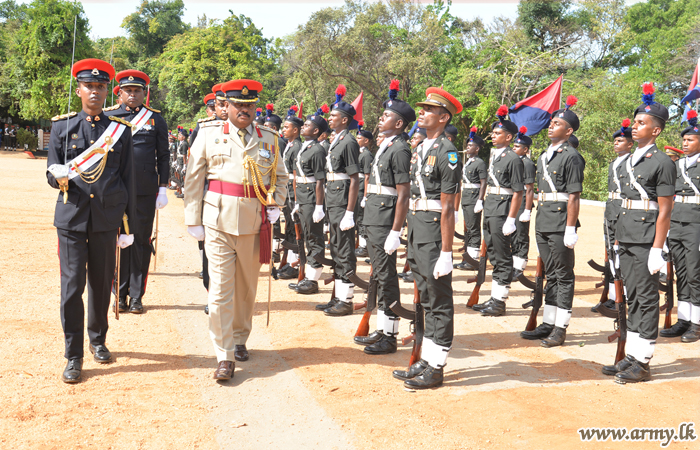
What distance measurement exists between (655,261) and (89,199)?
494cm

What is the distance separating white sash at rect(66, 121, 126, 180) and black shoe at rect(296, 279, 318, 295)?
379 cm

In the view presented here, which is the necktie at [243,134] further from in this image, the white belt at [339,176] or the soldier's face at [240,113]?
the white belt at [339,176]

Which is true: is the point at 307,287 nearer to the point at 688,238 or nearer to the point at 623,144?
the point at 623,144

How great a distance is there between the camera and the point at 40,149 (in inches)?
1683

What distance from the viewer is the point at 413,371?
16.2 ft

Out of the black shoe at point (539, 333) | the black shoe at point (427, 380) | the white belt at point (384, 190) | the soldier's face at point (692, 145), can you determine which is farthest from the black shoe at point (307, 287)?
the soldier's face at point (692, 145)

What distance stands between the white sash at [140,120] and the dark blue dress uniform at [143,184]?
25mm

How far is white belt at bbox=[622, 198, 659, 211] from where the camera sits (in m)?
5.40

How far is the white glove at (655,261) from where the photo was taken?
5.09 metres

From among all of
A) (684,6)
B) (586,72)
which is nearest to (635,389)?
(586,72)

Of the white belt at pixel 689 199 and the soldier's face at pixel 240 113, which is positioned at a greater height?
the soldier's face at pixel 240 113

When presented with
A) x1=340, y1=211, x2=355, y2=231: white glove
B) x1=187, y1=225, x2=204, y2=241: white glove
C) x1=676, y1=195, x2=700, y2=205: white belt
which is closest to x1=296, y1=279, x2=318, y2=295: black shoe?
x1=340, y1=211, x2=355, y2=231: white glove

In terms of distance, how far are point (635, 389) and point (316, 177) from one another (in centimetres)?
467

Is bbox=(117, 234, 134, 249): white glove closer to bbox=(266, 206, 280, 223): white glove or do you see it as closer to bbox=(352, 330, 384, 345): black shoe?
bbox=(266, 206, 280, 223): white glove
